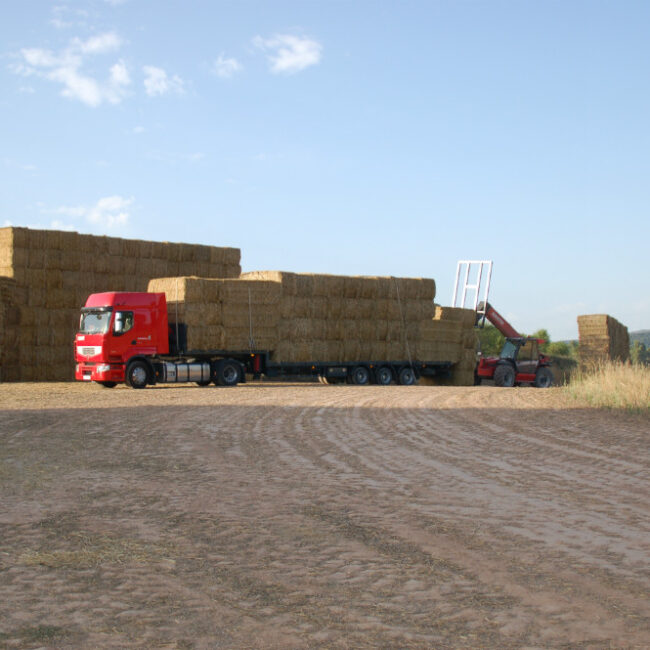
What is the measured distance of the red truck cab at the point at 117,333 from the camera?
26812mm

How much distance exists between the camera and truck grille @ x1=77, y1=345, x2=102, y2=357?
2688 centimetres

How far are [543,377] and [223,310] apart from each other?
14147 mm

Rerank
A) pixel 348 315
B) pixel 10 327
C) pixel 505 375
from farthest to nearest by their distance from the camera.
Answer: pixel 505 375
pixel 348 315
pixel 10 327

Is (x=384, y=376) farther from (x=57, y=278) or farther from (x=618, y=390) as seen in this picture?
(x=618, y=390)

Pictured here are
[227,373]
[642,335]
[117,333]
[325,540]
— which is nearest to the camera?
[325,540]

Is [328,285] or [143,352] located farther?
[328,285]

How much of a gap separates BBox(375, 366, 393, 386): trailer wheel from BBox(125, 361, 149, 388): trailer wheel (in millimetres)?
9532

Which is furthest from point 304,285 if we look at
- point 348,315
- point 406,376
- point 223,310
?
point 406,376

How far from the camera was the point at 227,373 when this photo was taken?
29.7 meters

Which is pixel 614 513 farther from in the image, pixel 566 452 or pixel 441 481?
pixel 566 452

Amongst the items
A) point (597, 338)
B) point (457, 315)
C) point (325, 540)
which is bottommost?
point (325, 540)

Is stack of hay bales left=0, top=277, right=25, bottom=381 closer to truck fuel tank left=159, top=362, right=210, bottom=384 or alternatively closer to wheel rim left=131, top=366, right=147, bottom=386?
wheel rim left=131, top=366, right=147, bottom=386

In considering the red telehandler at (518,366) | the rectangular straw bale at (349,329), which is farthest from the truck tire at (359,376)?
the red telehandler at (518,366)

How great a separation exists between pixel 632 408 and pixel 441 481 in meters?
9.63
